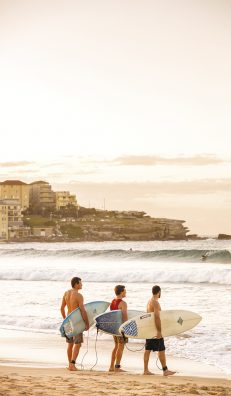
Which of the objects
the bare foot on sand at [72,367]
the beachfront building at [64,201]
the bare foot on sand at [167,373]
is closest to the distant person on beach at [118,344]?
the bare foot on sand at [72,367]

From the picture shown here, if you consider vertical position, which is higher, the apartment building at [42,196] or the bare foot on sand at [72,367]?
the apartment building at [42,196]

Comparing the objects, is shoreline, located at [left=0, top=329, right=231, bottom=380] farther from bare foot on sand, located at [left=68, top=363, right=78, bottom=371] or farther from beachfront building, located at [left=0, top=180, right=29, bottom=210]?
beachfront building, located at [left=0, top=180, right=29, bottom=210]

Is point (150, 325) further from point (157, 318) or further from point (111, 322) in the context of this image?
point (111, 322)

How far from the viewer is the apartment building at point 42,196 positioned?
391ft

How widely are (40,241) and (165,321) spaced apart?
92.0 metres

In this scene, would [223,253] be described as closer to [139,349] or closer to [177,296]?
[177,296]

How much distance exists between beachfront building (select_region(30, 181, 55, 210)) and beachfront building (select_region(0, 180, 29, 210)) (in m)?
1.48

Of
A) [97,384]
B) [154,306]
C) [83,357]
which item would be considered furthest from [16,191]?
[97,384]

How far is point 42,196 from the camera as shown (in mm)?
121125

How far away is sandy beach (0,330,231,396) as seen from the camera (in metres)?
7.05

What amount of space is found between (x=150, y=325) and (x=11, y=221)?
10379 centimetres

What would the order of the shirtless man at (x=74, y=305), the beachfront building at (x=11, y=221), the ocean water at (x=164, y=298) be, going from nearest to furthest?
the shirtless man at (x=74, y=305)
the ocean water at (x=164, y=298)
the beachfront building at (x=11, y=221)

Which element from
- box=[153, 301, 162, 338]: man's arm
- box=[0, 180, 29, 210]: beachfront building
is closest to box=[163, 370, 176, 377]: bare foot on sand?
box=[153, 301, 162, 338]: man's arm

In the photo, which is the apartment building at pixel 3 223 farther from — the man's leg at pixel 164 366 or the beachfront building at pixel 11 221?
the man's leg at pixel 164 366
